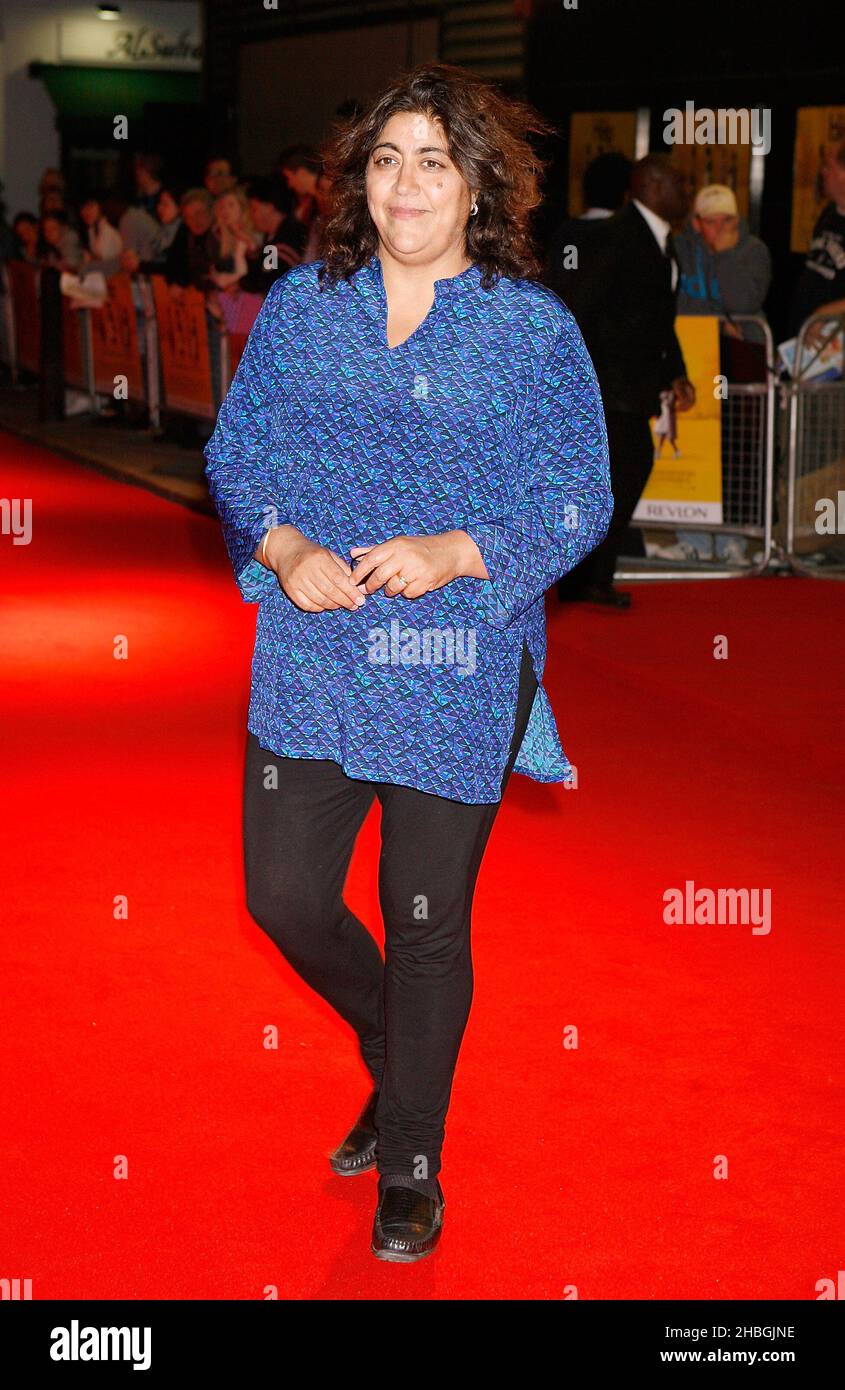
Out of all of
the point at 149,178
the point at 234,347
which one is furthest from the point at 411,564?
the point at 149,178

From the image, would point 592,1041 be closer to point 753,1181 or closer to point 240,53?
point 753,1181

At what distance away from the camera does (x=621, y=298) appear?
8.52 metres

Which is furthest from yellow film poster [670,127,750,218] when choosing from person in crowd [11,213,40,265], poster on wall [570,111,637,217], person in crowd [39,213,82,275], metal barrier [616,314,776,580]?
person in crowd [11,213,40,265]

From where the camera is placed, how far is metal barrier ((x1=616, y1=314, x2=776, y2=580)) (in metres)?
9.88

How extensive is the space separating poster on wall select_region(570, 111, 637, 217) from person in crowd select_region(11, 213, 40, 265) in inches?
299

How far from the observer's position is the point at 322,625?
9.41ft

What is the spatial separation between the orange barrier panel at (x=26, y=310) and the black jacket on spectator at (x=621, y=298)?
11.8 metres

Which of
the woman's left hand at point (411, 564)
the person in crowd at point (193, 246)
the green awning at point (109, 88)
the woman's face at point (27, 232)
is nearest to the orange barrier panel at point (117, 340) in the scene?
the person in crowd at point (193, 246)

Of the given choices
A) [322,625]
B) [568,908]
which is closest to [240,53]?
[568,908]

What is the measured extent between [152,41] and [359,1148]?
102ft

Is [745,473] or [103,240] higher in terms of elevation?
[103,240]

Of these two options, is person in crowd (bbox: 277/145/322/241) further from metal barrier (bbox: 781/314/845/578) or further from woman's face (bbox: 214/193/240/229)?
metal barrier (bbox: 781/314/845/578)

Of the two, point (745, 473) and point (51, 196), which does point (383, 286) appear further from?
point (51, 196)

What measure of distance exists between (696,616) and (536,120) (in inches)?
233
